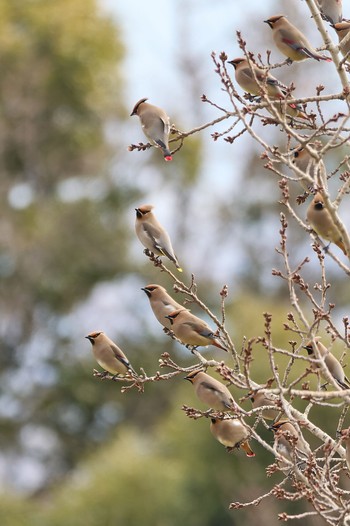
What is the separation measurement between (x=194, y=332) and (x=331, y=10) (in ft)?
4.98

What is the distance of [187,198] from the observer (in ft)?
103

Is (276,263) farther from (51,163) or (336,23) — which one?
(336,23)

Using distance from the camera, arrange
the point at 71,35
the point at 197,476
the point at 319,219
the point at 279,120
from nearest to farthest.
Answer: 1. the point at 279,120
2. the point at 319,219
3. the point at 197,476
4. the point at 71,35

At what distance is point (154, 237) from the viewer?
613 cm

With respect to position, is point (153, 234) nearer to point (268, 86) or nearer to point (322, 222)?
point (268, 86)

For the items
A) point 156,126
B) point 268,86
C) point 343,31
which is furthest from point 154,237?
point 343,31

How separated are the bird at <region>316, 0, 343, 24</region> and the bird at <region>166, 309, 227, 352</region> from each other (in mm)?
1395

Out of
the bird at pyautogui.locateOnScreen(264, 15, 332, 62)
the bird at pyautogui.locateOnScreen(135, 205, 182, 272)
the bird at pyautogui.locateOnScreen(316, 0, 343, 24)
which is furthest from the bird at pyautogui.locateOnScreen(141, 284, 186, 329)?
the bird at pyautogui.locateOnScreen(316, 0, 343, 24)

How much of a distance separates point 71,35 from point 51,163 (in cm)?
271

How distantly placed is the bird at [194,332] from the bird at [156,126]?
0.70 m

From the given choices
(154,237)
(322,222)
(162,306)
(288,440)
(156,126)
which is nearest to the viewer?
(288,440)

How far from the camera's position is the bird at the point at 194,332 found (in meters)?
5.50

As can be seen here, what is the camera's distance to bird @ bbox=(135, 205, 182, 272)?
6.04 metres

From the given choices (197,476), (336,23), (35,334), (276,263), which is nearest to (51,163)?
(35,334)
